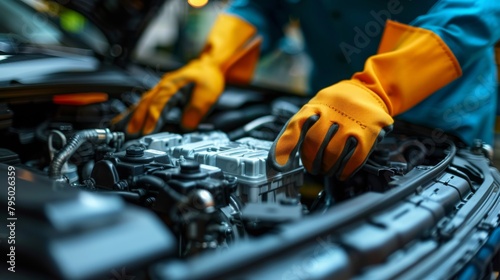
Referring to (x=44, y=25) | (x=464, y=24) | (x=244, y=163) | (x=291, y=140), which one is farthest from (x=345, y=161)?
(x=44, y=25)

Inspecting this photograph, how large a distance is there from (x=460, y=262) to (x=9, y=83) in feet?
4.32

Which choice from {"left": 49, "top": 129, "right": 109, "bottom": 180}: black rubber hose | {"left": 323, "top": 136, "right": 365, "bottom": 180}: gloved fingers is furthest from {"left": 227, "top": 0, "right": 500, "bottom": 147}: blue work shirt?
{"left": 49, "top": 129, "right": 109, "bottom": 180}: black rubber hose

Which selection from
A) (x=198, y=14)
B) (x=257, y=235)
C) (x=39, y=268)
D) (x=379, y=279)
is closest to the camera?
(x=39, y=268)

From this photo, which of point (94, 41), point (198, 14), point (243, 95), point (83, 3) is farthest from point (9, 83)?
point (198, 14)

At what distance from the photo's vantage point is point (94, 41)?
207cm

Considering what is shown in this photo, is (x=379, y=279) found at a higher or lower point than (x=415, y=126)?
lower

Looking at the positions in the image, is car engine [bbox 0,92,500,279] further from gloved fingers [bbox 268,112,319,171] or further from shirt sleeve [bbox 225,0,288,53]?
shirt sleeve [bbox 225,0,288,53]

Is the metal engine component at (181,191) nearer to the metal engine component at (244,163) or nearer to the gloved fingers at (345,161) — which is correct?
the metal engine component at (244,163)

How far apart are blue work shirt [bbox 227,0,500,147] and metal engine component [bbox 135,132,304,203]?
26.3 inches

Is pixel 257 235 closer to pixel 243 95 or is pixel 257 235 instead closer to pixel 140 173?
pixel 140 173

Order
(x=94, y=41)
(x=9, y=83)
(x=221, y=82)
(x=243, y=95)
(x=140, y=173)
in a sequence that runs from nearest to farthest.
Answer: (x=140, y=173)
(x=9, y=83)
(x=221, y=82)
(x=94, y=41)
(x=243, y=95)

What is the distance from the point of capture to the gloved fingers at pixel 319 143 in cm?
116

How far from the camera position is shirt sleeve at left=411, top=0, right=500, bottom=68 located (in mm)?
1389
